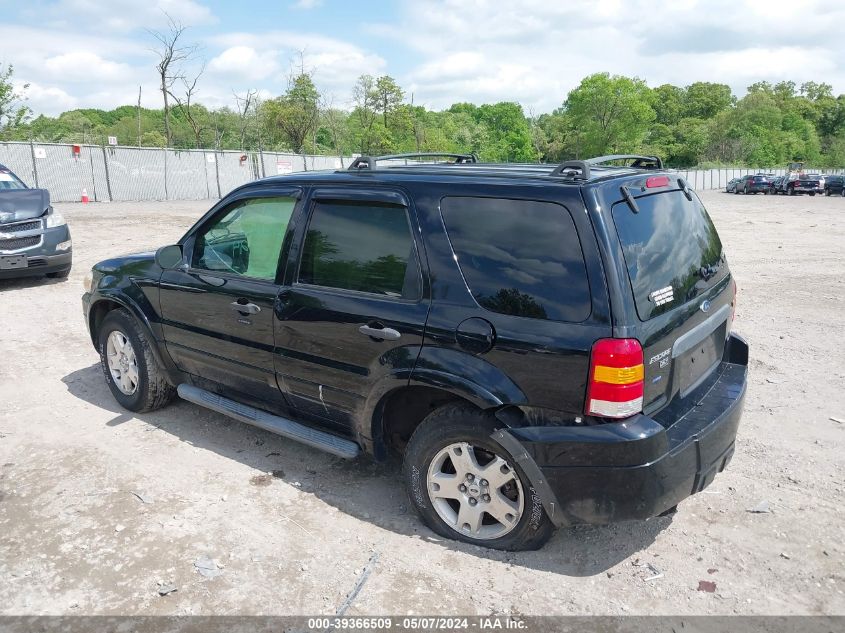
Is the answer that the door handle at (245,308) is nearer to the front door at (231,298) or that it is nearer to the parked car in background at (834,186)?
the front door at (231,298)

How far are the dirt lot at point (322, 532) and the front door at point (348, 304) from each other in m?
0.65

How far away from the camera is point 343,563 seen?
3203mm

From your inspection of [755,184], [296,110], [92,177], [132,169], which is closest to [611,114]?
[755,184]

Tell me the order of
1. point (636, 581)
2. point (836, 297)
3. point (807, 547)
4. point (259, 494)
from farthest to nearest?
point (836, 297), point (259, 494), point (807, 547), point (636, 581)

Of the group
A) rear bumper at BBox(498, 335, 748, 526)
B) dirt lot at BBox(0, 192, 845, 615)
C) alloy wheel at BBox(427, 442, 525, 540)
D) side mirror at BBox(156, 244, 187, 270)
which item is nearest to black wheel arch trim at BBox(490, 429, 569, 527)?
rear bumper at BBox(498, 335, 748, 526)

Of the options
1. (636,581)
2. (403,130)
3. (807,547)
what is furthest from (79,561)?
(403,130)

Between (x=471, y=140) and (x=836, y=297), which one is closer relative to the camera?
(x=836, y=297)

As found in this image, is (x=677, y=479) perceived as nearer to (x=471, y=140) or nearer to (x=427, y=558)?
(x=427, y=558)

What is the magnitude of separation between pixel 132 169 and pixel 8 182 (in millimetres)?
19064

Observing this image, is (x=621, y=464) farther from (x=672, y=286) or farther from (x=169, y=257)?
(x=169, y=257)

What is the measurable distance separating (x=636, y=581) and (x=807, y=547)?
37.3 inches

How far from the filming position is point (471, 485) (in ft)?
10.5

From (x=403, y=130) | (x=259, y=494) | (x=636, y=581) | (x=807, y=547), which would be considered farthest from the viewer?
(x=403, y=130)

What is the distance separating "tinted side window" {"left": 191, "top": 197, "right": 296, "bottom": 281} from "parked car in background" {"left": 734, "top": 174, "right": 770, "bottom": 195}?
47.8m
